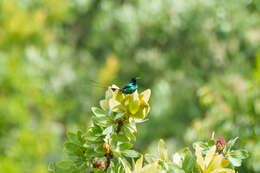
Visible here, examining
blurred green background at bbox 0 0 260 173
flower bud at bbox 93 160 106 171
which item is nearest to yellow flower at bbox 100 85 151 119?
flower bud at bbox 93 160 106 171

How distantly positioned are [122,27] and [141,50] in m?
0.50

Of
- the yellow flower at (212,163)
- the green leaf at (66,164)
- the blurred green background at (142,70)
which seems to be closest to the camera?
the yellow flower at (212,163)

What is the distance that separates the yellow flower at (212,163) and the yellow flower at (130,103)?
0.43ft

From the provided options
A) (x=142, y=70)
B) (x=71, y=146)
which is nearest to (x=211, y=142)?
(x=71, y=146)

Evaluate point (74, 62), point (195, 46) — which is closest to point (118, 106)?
point (195, 46)

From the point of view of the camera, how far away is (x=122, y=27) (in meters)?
5.98

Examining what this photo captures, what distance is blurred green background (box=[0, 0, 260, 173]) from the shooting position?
4.52m

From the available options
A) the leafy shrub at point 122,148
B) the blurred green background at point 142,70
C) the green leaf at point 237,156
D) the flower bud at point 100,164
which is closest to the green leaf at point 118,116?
the leafy shrub at point 122,148

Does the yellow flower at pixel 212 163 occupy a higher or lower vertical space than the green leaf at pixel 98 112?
lower

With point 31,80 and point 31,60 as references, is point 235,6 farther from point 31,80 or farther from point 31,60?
point 31,60

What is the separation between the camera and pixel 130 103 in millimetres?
714

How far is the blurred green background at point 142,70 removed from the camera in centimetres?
452

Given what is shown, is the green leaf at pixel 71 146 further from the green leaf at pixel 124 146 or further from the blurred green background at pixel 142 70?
the blurred green background at pixel 142 70

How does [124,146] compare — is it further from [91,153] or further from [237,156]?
[237,156]
